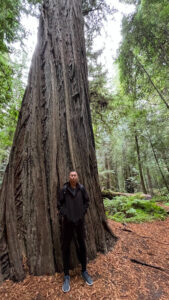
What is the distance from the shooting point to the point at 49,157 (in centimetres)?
253

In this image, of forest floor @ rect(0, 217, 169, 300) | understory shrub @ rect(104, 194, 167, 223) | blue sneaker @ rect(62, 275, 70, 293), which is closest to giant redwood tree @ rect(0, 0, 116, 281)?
forest floor @ rect(0, 217, 169, 300)

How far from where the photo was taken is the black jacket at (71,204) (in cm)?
199

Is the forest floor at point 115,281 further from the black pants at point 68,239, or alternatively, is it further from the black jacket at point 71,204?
the black jacket at point 71,204

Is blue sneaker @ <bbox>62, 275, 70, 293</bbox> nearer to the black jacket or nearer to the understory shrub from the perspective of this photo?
the black jacket

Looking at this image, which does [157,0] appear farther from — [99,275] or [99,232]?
[99,275]

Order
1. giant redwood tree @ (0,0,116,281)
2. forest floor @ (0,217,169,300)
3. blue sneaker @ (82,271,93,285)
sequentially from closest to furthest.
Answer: forest floor @ (0,217,169,300), blue sneaker @ (82,271,93,285), giant redwood tree @ (0,0,116,281)

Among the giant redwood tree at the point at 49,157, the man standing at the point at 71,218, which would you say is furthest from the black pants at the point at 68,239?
the giant redwood tree at the point at 49,157

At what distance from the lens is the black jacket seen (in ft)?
6.53

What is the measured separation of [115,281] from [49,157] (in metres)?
2.05

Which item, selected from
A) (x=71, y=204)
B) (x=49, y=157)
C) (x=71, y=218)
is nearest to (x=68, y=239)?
(x=71, y=218)

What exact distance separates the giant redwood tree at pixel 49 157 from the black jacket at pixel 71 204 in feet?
1.09

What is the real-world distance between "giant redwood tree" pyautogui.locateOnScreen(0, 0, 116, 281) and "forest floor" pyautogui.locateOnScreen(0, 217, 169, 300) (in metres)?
0.16

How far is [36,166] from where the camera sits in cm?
244

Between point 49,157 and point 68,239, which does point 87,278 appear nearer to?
point 68,239
